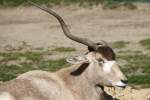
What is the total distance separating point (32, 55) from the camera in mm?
22875

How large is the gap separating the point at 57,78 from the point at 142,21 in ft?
77.8

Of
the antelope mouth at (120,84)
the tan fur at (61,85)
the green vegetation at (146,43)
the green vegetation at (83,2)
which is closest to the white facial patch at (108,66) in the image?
the tan fur at (61,85)

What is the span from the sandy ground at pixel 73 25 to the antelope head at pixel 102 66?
47.1 ft

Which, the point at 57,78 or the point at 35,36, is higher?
the point at 57,78

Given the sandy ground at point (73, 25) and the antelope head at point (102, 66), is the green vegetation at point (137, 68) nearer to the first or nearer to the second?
the sandy ground at point (73, 25)

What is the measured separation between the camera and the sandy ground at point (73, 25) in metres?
28.2

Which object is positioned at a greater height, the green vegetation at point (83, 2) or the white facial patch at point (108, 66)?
the white facial patch at point (108, 66)

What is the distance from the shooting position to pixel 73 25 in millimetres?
33625

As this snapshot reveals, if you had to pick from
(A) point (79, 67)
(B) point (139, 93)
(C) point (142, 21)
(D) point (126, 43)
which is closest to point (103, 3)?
(C) point (142, 21)

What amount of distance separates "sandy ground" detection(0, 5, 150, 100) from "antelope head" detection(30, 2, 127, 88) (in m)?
14.3

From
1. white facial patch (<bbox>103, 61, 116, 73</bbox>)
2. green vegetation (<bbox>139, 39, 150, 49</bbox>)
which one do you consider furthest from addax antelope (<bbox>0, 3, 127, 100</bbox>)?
green vegetation (<bbox>139, 39, 150, 49</bbox>)

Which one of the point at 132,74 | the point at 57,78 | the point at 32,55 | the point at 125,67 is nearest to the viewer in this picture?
the point at 57,78

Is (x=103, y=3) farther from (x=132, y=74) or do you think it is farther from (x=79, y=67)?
(x=79, y=67)

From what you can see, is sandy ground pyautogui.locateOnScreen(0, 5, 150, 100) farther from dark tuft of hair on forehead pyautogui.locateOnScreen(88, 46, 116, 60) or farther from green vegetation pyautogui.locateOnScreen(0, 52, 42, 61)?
Result: dark tuft of hair on forehead pyautogui.locateOnScreen(88, 46, 116, 60)
